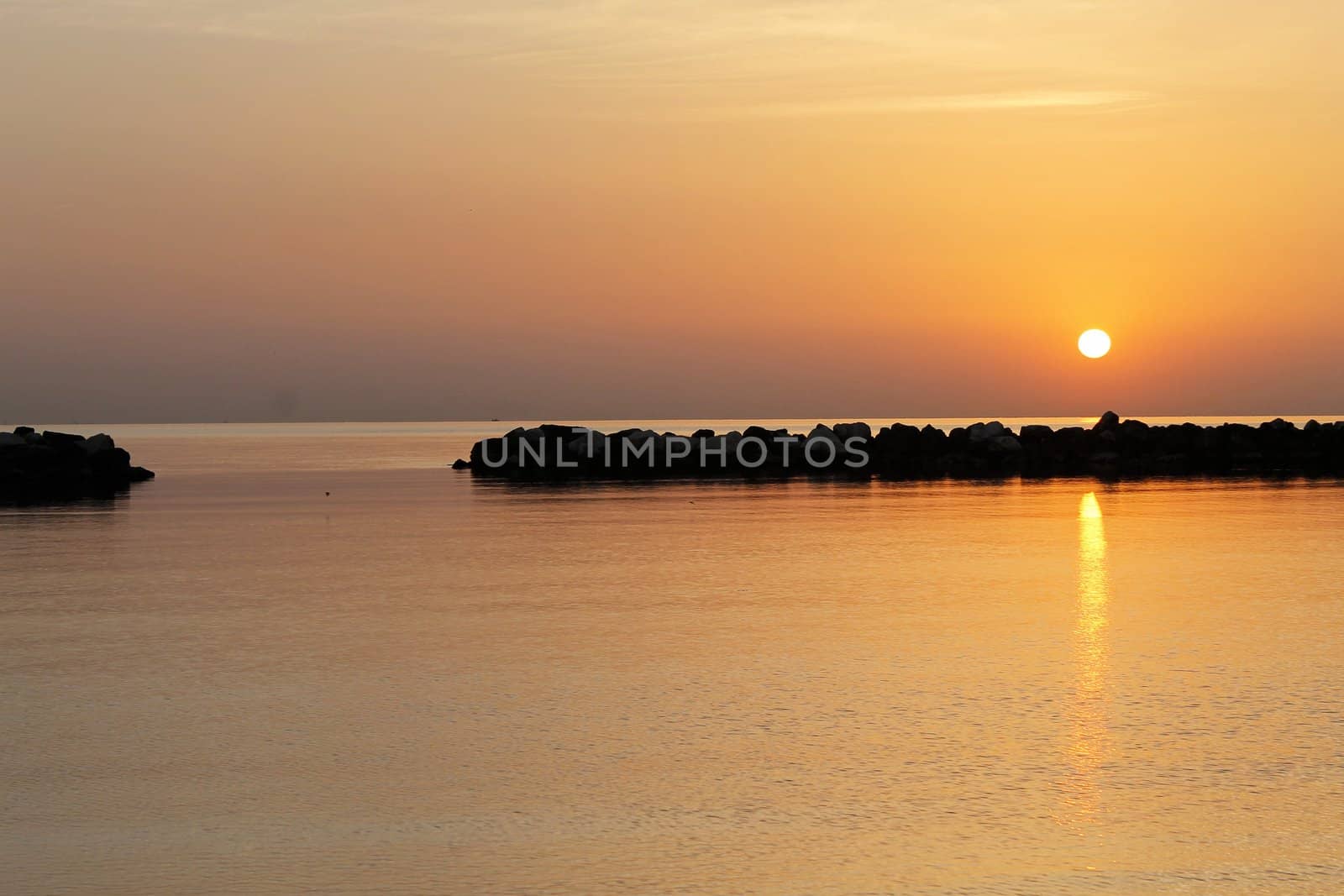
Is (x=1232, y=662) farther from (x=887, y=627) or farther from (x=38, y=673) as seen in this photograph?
(x=38, y=673)

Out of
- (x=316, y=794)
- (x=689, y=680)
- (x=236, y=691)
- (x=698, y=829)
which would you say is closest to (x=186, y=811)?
(x=316, y=794)

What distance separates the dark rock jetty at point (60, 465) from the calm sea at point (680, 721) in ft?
79.6

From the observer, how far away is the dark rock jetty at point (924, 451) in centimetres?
4934

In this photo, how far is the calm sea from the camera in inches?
253

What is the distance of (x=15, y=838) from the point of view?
676 centimetres

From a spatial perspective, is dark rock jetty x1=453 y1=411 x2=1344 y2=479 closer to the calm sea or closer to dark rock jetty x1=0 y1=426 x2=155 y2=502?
dark rock jetty x1=0 y1=426 x2=155 y2=502

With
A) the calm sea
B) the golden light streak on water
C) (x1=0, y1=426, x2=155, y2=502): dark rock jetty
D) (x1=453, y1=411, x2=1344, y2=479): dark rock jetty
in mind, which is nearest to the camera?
the calm sea

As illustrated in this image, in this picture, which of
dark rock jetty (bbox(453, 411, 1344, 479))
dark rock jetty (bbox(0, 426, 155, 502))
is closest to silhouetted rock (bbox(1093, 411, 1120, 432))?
dark rock jetty (bbox(453, 411, 1344, 479))

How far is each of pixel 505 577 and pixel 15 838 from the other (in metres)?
10.5

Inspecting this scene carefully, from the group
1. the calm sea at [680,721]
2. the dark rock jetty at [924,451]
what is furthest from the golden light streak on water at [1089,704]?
the dark rock jetty at [924,451]

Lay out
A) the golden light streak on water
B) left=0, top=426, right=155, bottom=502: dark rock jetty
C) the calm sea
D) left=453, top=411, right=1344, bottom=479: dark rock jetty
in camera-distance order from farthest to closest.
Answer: left=453, top=411, right=1344, bottom=479: dark rock jetty
left=0, top=426, right=155, bottom=502: dark rock jetty
the golden light streak on water
the calm sea

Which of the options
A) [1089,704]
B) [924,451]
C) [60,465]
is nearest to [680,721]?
[1089,704]

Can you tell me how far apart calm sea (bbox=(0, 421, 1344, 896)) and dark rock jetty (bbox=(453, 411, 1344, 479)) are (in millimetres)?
29472

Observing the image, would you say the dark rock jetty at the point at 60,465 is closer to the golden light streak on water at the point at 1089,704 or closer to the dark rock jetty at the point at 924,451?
the dark rock jetty at the point at 924,451
